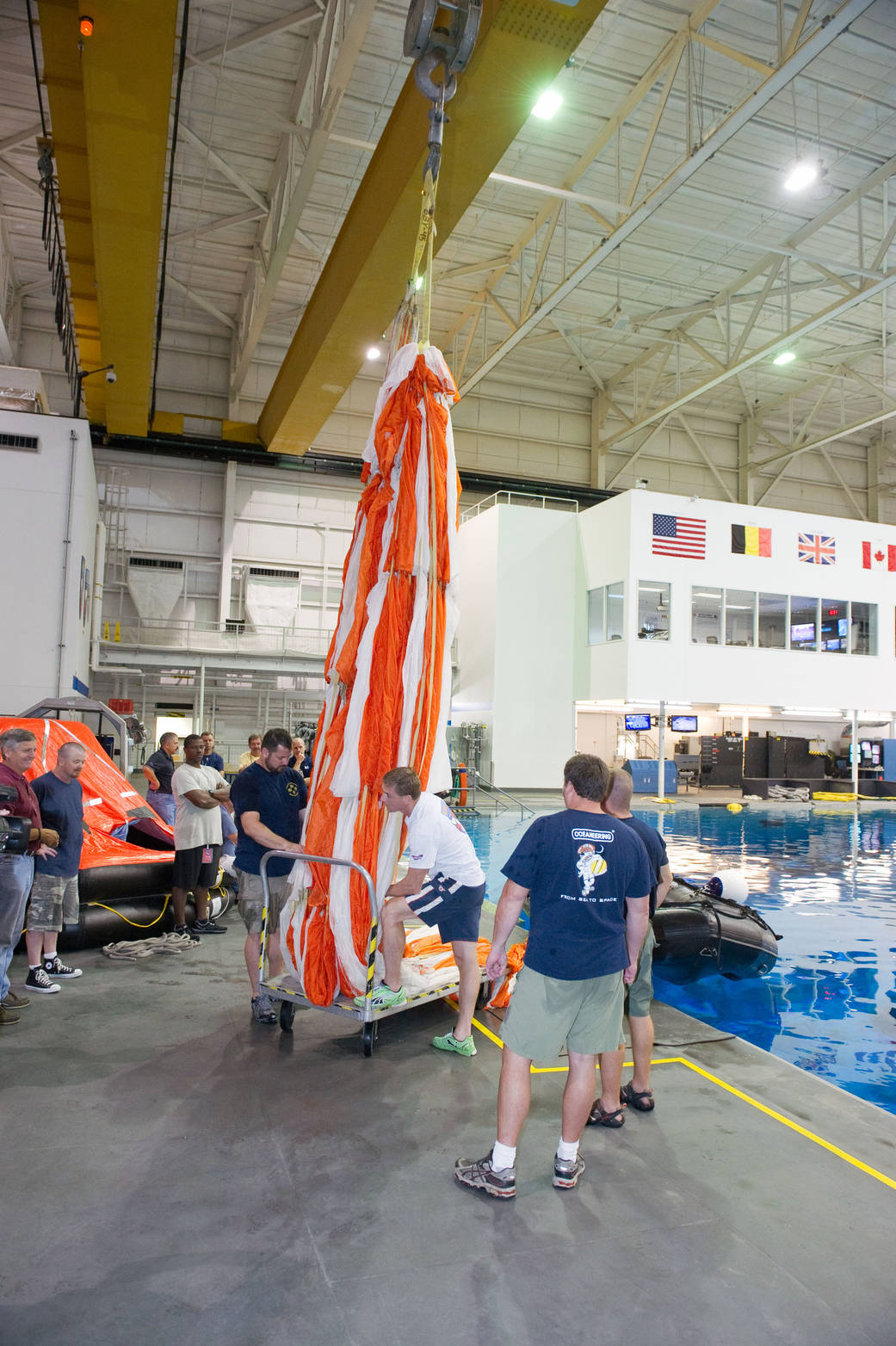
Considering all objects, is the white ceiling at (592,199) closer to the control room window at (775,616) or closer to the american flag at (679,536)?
the american flag at (679,536)

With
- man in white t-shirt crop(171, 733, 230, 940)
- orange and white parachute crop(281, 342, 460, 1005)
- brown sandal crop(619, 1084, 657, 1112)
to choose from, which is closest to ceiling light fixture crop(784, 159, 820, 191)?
orange and white parachute crop(281, 342, 460, 1005)

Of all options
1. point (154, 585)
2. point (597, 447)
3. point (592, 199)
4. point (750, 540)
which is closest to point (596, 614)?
point (750, 540)

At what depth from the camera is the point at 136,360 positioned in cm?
1619

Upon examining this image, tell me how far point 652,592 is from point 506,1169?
21.1 metres

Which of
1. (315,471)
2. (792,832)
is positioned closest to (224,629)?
(315,471)

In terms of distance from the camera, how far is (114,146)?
32.4 ft

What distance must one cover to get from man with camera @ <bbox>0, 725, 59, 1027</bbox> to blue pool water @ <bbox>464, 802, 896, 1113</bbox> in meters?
4.31

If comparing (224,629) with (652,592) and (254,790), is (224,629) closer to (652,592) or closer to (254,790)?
(652,592)

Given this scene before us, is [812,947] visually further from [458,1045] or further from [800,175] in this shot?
[800,175]

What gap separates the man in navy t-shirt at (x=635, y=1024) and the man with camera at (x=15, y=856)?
3.18 metres

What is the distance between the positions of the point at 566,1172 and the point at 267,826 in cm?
262

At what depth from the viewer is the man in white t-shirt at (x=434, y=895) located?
434 cm

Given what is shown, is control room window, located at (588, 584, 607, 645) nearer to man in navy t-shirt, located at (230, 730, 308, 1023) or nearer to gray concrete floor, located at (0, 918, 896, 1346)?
man in navy t-shirt, located at (230, 730, 308, 1023)

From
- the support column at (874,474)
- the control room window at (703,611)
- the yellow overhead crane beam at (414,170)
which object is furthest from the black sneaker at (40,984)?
the support column at (874,474)
